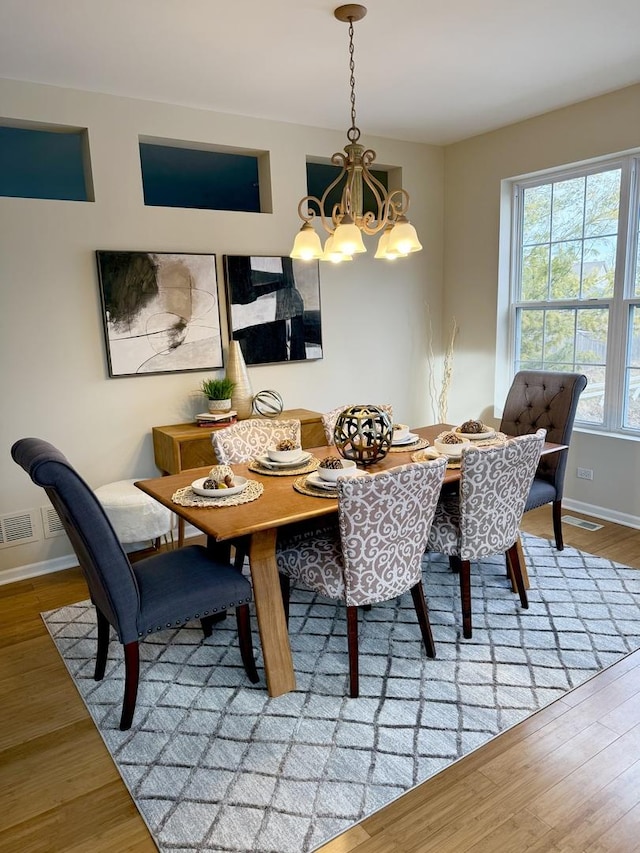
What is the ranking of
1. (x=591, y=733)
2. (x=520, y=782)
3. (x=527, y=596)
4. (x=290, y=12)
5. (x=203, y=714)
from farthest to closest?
(x=527, y=596), (x=290, y=12), (x=203, y=714), (x=591, y=733), (x=520, y=782)

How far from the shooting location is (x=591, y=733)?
2121 mm

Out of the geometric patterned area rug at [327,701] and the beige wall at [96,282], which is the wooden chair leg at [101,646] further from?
the beige wall at [96,282]

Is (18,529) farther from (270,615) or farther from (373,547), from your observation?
(373,547)

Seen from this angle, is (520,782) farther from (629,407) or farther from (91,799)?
(629,407)

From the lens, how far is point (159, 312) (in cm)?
382

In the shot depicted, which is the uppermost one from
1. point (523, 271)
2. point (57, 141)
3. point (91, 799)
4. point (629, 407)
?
point (57, 141)

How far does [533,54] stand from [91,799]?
3.89 m

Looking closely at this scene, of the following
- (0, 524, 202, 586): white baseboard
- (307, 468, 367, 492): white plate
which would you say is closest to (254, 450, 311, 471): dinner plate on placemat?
(307, 468, 367, 492): white plate

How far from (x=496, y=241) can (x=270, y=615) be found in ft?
11.7

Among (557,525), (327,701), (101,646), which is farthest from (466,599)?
(101,646)

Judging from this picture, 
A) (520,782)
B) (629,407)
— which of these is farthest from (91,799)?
(629,407)

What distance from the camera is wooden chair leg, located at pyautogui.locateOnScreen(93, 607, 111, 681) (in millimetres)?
2479

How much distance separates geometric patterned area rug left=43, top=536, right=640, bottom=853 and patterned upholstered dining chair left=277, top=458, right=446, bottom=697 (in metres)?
0.21

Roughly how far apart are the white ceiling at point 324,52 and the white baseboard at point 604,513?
2.73 meters
